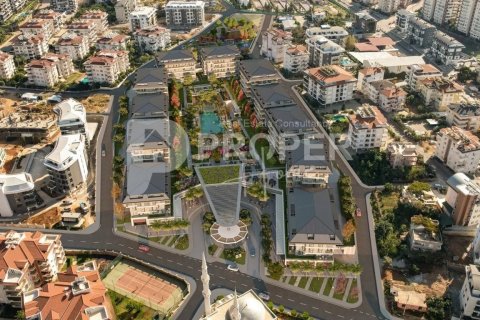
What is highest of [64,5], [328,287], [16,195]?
[64,5]

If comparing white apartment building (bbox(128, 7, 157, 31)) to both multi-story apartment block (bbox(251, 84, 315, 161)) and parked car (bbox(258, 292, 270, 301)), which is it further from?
parked car (bbox(258, 292, 270, 301))

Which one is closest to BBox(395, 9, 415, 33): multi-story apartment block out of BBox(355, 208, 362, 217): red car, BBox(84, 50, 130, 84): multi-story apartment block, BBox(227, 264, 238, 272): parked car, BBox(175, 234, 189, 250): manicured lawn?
BBox(84, 50, 130, 84): multi-story apartment block

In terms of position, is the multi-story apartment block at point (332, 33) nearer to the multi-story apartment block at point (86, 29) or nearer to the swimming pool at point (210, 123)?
the swimming pool at point (210, 123)

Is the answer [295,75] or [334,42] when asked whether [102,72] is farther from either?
[334,42]

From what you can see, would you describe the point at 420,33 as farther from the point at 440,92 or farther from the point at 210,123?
the point at 210,123

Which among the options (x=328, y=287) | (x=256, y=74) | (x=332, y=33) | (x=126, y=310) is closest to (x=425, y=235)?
(x=328, y=287)

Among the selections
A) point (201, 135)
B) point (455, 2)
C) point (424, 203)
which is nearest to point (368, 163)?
point (424, 203)

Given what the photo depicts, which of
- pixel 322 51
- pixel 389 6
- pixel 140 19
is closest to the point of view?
pixel 322 51

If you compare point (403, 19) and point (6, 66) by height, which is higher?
point (403, 19)
